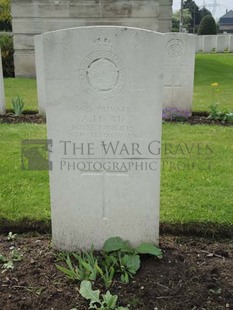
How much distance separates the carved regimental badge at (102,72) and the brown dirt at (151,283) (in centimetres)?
123

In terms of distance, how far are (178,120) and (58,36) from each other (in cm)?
521

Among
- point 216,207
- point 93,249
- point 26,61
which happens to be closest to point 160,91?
point 93,249

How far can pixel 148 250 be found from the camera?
2793 millimetres

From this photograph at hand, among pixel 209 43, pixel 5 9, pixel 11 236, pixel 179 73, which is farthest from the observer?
pixel 209 43

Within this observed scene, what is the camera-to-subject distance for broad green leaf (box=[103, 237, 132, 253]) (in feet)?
9.23

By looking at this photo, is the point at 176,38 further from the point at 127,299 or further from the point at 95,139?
the point at 127,299

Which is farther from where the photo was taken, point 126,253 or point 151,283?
point 126,253

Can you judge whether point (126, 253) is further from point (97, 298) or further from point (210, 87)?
point (210, 87)

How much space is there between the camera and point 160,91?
8.52 feet

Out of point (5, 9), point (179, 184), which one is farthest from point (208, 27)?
point (179, 184)

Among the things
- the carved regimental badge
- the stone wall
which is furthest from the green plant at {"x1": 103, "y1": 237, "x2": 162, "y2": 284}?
the stone wall

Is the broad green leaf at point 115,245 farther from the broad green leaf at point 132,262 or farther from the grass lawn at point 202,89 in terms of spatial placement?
the grass lawn at point 202,89

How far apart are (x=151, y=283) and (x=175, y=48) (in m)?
5.47

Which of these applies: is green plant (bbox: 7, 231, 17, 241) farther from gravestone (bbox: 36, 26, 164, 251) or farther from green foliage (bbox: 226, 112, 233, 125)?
green foliage (bbox: 226, 112, 233, 125)
